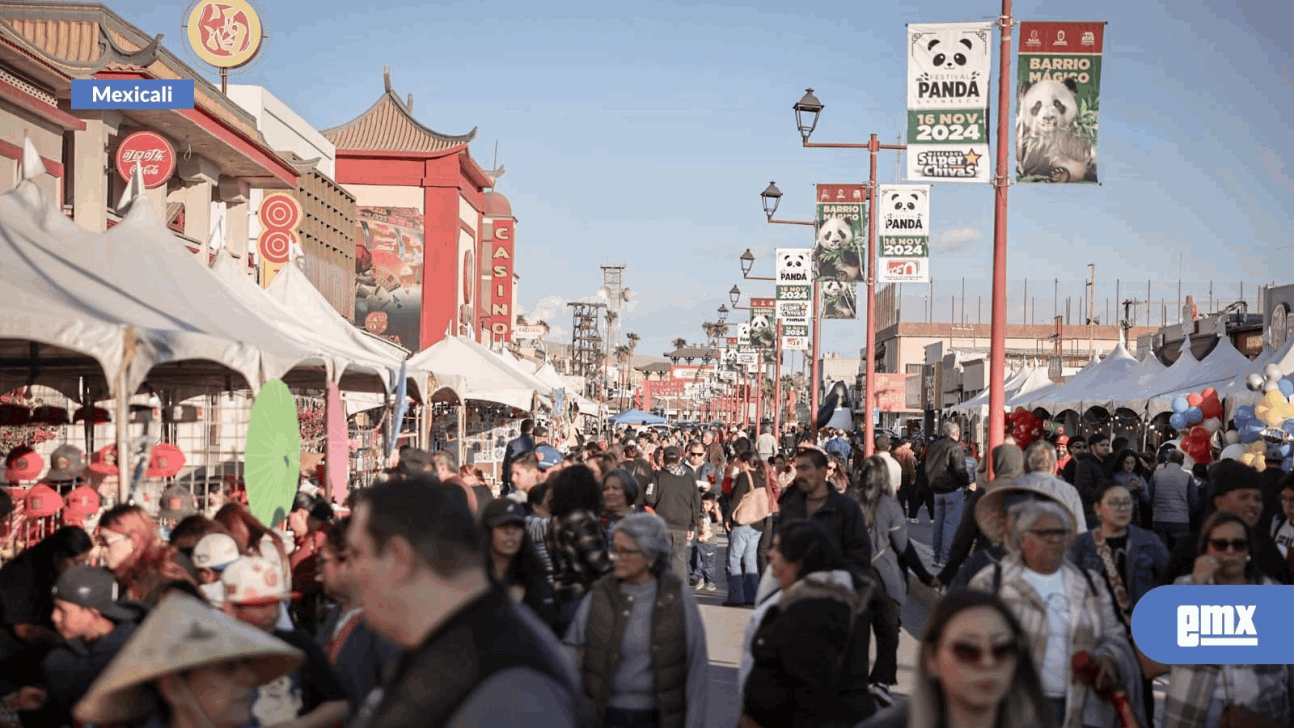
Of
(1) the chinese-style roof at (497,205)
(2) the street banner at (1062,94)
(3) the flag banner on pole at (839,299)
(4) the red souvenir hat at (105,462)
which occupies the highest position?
(1) the chinese-style roof at (497,205)

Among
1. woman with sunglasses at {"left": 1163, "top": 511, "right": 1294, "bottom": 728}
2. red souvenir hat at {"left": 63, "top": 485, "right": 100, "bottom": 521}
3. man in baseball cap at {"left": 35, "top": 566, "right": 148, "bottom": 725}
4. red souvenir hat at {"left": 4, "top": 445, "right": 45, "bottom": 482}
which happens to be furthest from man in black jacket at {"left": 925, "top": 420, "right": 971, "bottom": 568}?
man in baseball cap at {"left": 35, "top": 566, "right": 148, "bottom": 725}

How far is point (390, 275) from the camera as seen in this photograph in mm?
56406

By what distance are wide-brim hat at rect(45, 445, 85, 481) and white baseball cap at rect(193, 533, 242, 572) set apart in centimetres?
571

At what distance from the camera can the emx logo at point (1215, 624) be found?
19.5ft

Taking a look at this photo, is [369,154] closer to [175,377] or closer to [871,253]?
[871,253]

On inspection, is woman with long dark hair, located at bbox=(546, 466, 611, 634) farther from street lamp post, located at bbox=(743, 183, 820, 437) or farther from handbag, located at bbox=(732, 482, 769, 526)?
street lamp post, located at bbox=(743, 183, 820, 437)

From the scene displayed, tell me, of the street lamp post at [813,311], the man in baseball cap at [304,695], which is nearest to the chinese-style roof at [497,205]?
the street lamp post at [813,311]

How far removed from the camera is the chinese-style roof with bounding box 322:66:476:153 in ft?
200

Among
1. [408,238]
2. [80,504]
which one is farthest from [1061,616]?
[408,238]

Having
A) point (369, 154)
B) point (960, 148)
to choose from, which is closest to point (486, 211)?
point (369, 154)

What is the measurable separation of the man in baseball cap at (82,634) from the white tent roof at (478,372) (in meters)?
16.6

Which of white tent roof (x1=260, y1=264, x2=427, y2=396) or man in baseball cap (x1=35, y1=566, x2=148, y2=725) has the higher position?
white tent roof (x1=260, y1=264, x2=427, y2=396)

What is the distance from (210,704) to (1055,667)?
3.37 m

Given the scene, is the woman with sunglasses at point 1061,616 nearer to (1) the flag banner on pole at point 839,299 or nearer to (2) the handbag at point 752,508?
(2) the handbag at point 752,508
